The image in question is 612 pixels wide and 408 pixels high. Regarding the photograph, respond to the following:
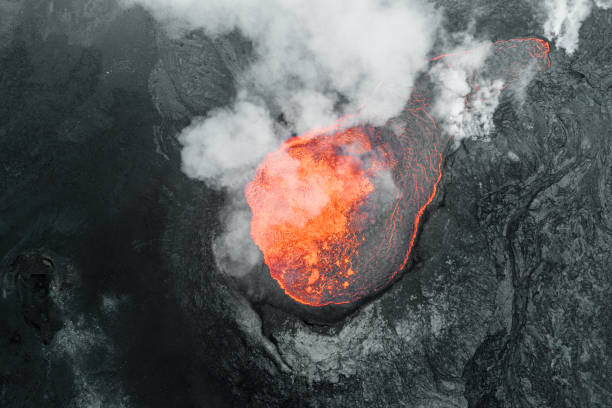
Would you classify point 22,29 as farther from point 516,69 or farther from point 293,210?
point 516,69

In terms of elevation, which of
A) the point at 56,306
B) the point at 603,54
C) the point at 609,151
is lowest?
the point at 56,306

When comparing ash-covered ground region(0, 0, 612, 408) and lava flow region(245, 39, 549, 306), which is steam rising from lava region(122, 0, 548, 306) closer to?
lava flow region(245, 39, 549, 306)

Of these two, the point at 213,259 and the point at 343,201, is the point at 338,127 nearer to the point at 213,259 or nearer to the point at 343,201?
the point at 343,201

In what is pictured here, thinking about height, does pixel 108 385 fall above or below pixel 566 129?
below

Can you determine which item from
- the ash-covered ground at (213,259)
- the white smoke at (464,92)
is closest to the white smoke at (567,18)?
the ash-covered ground at (213,259)

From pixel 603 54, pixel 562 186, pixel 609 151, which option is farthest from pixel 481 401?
pixel 603 54


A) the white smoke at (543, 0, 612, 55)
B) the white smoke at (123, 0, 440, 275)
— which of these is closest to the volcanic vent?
the white smoke at (123, 0, 440, 275)
